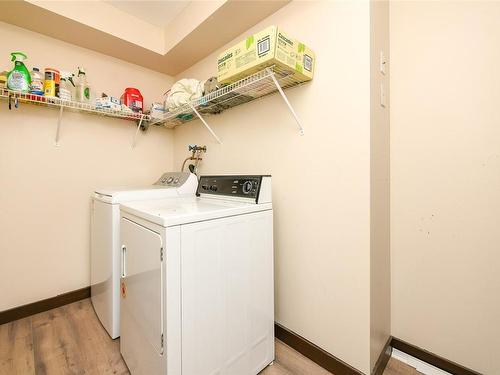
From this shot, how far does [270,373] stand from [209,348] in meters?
0.52

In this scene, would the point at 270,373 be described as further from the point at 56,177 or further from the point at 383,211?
the point at 56,177

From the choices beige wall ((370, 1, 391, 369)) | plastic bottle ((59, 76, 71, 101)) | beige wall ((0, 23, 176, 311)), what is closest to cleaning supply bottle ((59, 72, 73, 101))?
plastic bottle ((59, 76, 71, 101))

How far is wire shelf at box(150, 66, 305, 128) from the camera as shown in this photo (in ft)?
4.53

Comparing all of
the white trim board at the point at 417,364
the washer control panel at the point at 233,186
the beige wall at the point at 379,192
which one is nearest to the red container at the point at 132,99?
the washer control panel at the point at 233,186

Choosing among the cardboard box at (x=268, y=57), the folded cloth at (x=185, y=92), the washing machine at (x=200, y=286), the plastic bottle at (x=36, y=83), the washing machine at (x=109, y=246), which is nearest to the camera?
the washing machine at (x=200, y=286)

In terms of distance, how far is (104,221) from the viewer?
5.49 feet

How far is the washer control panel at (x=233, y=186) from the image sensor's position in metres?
1.43

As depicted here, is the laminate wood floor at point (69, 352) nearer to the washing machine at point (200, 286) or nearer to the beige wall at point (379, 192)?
the washing machine at point (200, 286)

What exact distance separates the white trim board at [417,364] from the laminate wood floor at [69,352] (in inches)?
1.6

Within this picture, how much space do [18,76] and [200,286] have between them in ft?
6.35

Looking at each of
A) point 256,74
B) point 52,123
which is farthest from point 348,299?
point 52,123

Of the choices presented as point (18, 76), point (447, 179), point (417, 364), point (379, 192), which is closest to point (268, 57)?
point (379, 192)

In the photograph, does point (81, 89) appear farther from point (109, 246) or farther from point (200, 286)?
point (200, 286)

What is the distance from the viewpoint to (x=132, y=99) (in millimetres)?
2271
